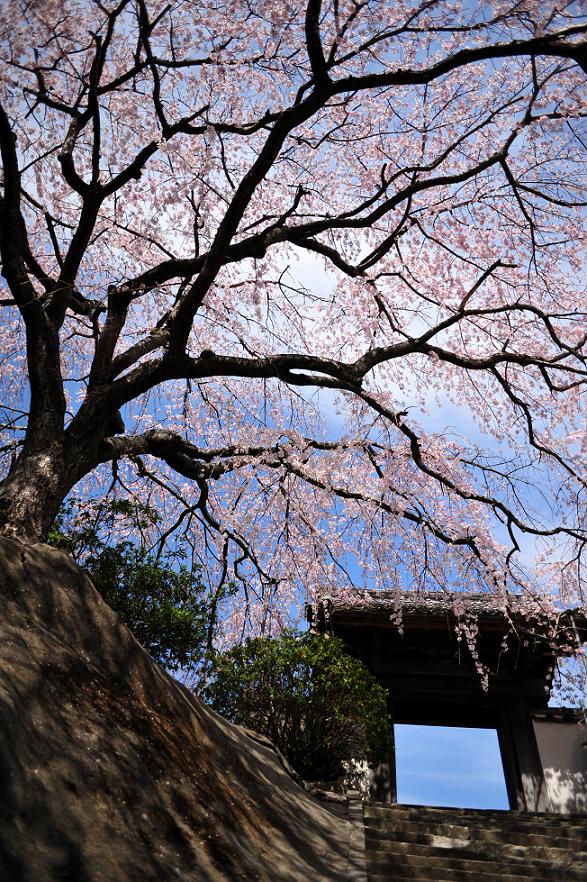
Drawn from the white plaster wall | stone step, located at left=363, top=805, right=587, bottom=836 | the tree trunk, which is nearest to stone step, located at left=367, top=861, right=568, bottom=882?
stone step, located at left=363, top=805, right=587, bottom=836

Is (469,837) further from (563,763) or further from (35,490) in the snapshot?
(563,763)

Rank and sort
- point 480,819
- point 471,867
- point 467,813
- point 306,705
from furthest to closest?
point 306,705 < point 467,813 < point 480,819 < point 471,867

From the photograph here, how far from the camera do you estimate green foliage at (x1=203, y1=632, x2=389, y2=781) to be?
850 centimetres

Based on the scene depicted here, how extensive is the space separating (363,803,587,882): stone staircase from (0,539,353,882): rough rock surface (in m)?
0.41

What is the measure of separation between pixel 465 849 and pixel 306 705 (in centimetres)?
304

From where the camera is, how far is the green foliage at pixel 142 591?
879 centimetres

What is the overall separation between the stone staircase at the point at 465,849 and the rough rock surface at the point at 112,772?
0.41 metres

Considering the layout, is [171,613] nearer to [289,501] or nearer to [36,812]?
[289,501]

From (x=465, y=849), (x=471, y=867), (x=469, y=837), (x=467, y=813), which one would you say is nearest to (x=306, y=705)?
(x=467, y=813)

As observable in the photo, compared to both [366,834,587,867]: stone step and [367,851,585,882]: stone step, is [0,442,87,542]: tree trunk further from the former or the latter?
[366,834,587,867]: stone step

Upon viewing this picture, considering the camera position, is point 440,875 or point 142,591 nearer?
point 440,875

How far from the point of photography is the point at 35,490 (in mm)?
6191

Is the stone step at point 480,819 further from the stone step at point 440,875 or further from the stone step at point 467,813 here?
the stone step at point 440,875

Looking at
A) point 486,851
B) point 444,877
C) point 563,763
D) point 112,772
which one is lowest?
point 444,877
